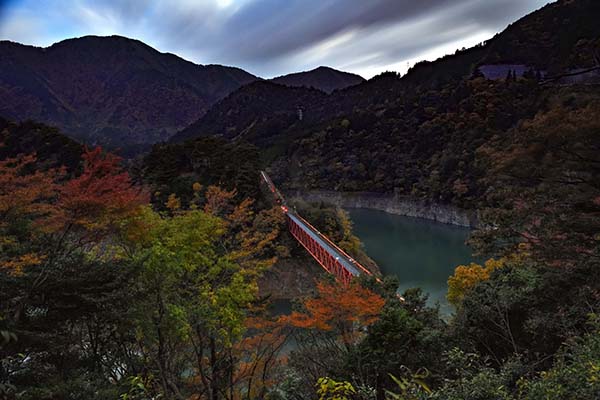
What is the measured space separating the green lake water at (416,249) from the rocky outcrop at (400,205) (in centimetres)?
92

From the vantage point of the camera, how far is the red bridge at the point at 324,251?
17.2 m

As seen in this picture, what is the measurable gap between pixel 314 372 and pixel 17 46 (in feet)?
637

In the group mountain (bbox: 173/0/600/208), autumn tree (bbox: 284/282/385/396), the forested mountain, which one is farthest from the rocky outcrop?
autumn tree (bbox: 284/282/385/396)

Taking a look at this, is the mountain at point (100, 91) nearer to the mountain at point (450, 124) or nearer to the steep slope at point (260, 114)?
the steep slope at point (260, 114)

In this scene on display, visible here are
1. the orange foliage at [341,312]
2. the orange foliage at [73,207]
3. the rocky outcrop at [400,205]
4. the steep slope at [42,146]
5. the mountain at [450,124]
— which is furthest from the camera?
the mountain at [450,124]

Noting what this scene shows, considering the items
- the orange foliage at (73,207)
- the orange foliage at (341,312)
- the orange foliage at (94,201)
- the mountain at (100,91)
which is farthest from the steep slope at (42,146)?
the mountain at (100,91)

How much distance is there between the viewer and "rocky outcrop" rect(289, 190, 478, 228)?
37.8 m

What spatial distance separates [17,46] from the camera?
154125 millimetres

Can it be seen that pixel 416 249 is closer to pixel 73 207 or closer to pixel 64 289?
pixel 73 207

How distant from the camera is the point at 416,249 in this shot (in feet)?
105

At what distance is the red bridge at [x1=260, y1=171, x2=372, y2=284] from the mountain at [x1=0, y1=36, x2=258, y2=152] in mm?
101097

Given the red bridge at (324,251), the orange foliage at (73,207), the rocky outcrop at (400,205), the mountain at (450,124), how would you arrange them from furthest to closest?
the mountain at (450,124) < the rocky outcrop at (400,205) < the red bridge at (324,251) < the orange foliage at (73,207)

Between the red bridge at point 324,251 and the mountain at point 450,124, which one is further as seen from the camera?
the mountain at point 450,124

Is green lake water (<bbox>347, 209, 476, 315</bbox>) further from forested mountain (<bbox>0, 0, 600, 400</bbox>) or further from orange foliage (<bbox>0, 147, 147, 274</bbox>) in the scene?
orange foliage (<bbox>0, 147, 147, 274</bbox>)
